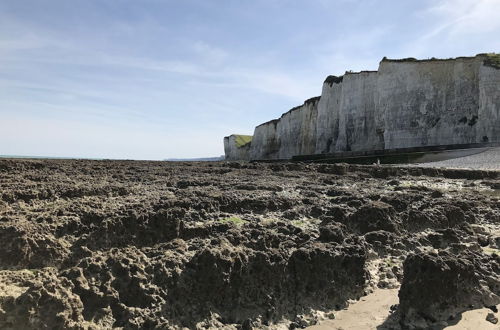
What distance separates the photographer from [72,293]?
3.94 meters

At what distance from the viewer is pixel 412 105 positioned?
41.8 m

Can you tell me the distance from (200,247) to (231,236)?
56cm

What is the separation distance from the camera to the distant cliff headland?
120 feet

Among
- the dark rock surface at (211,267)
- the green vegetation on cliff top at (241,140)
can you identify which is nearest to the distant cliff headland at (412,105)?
the dark rock surface at (211,267)

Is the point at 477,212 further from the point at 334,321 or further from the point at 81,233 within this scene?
the point at 81,233

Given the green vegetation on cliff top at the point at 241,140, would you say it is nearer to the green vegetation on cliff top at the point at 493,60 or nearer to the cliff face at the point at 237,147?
the cliff face at the point at 237,147

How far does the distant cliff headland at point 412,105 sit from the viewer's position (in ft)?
120

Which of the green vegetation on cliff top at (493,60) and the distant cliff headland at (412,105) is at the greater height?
the green vegetation on cliff top at (493,60)

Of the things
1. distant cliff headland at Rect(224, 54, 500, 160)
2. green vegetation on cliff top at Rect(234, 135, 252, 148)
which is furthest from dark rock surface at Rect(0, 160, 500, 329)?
green vegetation on cliff top at Rect(234, 135, 252, 148)

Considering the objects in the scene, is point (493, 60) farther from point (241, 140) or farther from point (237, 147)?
point (241, 140)

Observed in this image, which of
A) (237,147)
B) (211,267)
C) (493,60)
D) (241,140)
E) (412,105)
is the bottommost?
(211,267)

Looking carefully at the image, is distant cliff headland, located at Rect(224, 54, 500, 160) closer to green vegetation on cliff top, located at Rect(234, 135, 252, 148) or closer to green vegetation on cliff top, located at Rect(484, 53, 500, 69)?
green vegetation on cliff top, located at Rect(484, 53, 500, 69)

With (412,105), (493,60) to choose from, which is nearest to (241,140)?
(412,105)

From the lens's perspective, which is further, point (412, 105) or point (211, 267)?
point (412, 105)
